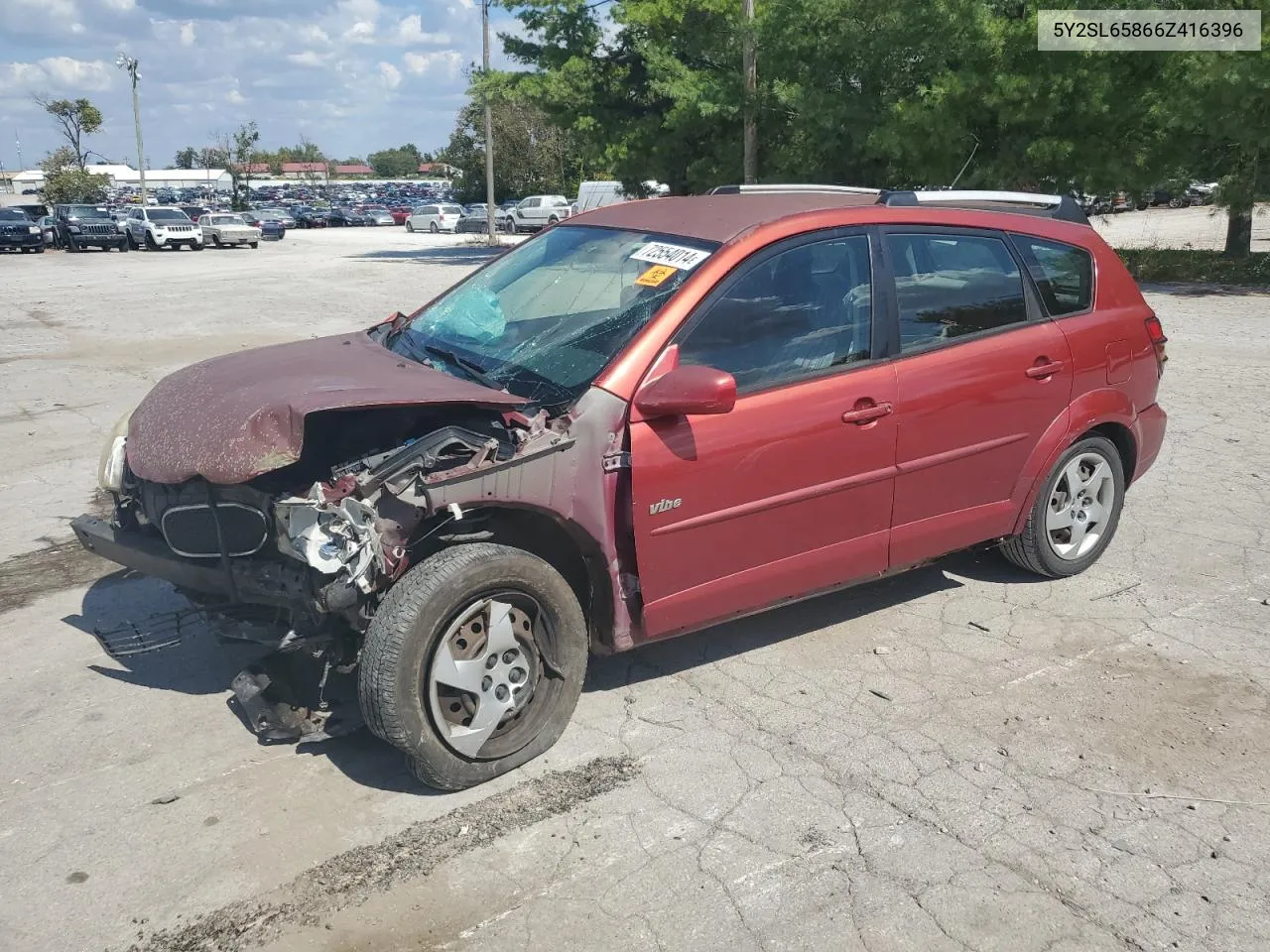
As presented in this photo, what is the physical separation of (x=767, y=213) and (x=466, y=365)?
135 cm

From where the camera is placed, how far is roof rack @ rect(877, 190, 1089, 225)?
4539 mm

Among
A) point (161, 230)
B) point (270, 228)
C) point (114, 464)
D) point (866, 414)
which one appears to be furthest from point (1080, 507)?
point (270, 228)

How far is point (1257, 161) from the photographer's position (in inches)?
704

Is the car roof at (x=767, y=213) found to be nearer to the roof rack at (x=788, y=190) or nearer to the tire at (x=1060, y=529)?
the roof rack at (x=788, y=190)

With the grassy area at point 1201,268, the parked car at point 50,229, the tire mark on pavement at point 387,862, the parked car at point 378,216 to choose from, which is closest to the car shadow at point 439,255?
the parked car at point 50,229

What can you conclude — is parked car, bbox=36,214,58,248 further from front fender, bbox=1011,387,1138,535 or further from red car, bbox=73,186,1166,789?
front fender, bbox=1011,387,1138,535

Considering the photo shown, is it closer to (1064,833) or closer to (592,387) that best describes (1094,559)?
(1064,833)

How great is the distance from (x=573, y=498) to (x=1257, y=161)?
18876mm

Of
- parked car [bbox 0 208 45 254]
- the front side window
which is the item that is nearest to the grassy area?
the front side window

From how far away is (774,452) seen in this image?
383 cm

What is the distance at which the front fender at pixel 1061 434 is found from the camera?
4.73m

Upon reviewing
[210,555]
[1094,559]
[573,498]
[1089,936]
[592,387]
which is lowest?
[1089,936]

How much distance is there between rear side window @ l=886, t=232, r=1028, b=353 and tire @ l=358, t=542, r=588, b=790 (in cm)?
185

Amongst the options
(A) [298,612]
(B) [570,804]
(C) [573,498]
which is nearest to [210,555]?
(A) [298,612]
